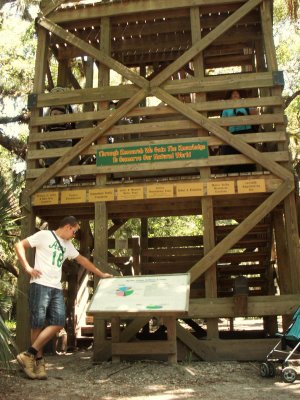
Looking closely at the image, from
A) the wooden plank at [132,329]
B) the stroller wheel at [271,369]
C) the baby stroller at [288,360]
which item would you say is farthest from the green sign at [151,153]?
the stroller wheel at [271,369]

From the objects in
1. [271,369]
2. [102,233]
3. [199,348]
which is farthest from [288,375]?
[102,233]

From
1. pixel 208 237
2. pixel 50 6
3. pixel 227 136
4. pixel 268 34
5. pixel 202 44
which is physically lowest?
pixel 208 237

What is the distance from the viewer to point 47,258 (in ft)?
19.1

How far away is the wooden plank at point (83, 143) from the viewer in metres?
8.46

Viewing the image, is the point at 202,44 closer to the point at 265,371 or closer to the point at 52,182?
the point at 52,182

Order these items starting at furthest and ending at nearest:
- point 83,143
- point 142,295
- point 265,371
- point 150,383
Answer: point 83,143 < point 265,371 < point 142,295 < point 150,383

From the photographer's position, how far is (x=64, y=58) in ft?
35.3

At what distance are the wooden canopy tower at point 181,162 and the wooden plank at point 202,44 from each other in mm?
19

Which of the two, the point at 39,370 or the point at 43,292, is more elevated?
the point at 43,292

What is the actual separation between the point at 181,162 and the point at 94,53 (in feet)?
9.47

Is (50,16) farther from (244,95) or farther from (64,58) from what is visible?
(244,95)

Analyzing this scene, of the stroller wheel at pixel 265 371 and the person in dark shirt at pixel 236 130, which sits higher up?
the person in dark shirt at pixel 236 130

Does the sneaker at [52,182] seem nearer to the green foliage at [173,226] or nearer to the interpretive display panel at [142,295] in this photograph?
the interpretive display panel at [142,295]

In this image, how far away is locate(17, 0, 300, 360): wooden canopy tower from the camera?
7574 mm
